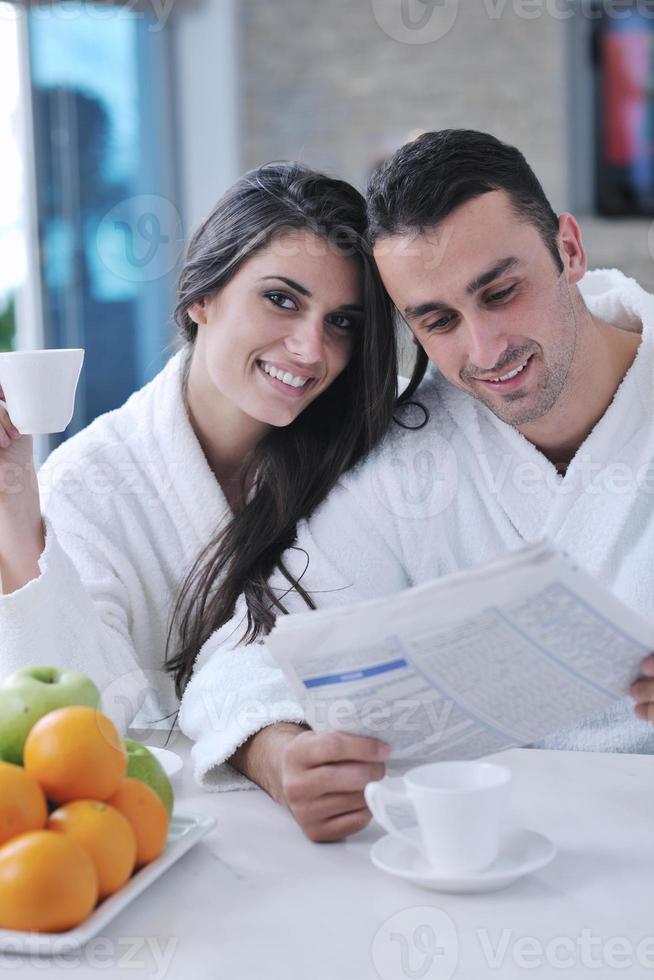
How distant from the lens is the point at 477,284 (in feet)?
4.53

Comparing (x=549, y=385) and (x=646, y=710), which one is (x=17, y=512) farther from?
(x=646, y=710)

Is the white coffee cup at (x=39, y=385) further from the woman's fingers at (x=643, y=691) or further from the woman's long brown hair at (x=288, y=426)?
the woman's fingers at (x=643, y=691)

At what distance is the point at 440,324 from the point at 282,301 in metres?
0.26

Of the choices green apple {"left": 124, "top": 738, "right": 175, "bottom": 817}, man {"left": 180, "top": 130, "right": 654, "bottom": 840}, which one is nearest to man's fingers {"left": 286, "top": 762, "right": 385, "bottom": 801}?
green apple {"left": 124, "top": 738, "right": 175, "bottom": 817}

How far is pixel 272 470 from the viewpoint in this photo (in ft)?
5.41

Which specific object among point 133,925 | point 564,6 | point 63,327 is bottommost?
point 63,327

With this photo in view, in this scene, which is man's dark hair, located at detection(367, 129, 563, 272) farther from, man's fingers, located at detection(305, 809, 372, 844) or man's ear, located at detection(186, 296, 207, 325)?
man's fingers, located at detection(305, 809, 372, 844)

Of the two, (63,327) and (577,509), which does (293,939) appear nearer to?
(577,509)

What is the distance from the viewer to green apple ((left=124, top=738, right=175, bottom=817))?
0.93 meters

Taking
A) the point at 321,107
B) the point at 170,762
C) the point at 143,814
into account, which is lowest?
the point at 170,762

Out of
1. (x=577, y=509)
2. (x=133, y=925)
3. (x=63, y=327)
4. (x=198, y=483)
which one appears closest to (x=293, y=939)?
(x=133, y=925)

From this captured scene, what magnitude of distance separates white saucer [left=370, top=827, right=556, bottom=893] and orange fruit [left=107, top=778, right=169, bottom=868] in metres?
0.17

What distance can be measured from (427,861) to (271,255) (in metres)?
0.91

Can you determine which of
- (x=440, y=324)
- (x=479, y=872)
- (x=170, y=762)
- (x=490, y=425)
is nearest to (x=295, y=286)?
(x=440, y=324)
